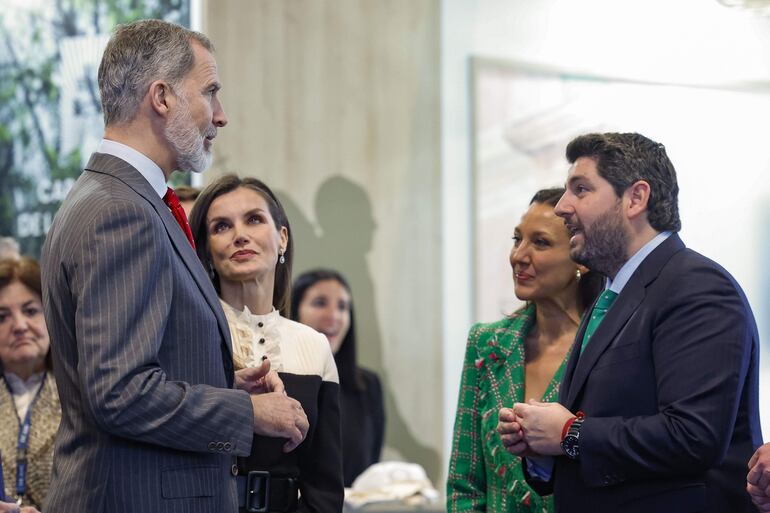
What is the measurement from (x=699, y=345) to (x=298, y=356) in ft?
3.80

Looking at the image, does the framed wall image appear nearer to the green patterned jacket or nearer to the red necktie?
the green patterned jacket

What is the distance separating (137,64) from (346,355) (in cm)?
343

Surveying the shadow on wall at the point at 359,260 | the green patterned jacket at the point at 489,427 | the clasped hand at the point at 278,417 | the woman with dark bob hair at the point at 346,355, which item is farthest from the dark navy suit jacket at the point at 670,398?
the shadow on wall at the point at 359,260

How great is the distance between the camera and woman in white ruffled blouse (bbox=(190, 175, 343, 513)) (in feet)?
10.0

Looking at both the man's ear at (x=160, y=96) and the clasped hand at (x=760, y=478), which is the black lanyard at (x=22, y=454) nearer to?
the man's ear at (x=160, y=96)

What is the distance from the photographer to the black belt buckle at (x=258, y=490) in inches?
118

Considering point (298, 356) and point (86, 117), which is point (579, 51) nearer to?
point (86, 117)

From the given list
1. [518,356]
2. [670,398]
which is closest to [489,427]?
[518,356]

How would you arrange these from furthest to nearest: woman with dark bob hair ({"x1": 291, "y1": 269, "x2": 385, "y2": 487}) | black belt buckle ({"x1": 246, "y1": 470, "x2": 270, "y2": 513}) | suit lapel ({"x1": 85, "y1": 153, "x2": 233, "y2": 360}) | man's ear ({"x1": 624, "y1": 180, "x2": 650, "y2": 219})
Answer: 1. woman with dark bob hair ({"x1": 291, "y1": 269, "x2": 385, "y2": 487})
2. black belt buckle ({"x1": 246, "y1": 470, "x2": 270, "y2": 513})
3. man's ear ({"x1": 624, "y1": 180, "x2": 650, "y2": 219})
4. suit lapel ({"x1": 85, "y1": 153, "x2": 233, "y2": 360})

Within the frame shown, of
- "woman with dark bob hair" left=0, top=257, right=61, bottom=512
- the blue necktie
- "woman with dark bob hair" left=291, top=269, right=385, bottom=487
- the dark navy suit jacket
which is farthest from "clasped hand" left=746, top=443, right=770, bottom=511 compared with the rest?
"woman with dark bob hair" left=291, top=269, right=385, bottom=487

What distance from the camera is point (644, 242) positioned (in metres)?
2.91

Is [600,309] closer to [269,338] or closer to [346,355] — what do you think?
[269,338]

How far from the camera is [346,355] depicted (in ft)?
19.0

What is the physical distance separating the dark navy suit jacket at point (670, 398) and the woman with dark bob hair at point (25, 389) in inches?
76.8
